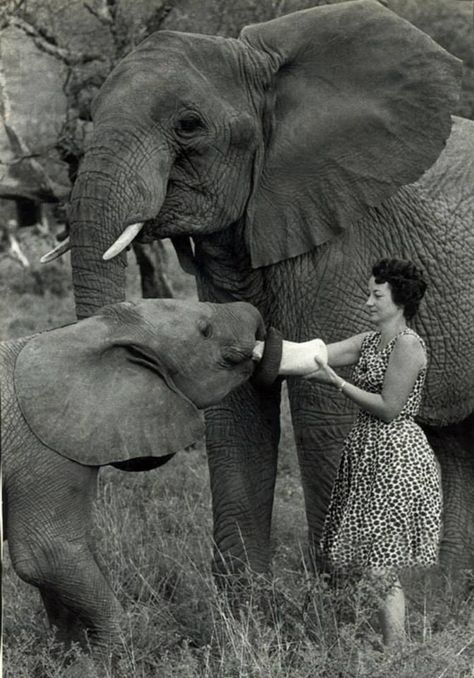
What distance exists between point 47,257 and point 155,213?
1.44ft

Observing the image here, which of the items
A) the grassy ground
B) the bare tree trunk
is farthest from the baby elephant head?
the bare tree trunk

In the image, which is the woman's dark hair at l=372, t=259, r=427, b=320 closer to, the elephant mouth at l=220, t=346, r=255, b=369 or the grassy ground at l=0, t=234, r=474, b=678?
the elephant mouth at l=220, t=346, r=255, b=369

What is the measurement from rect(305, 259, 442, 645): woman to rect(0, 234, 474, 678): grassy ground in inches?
5.6

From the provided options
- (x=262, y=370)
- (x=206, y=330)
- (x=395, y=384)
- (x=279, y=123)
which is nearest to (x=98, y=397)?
(x=206, y=330)

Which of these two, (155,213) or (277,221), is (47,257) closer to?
(155,213)

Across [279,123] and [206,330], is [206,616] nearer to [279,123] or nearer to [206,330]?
[206,330]

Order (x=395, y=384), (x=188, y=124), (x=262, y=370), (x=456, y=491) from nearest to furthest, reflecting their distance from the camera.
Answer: (x=395, y=384) → (x=262, y=370) → (x=188, y=124) → (x=456, y=491)

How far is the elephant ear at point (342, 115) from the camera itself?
485 cm

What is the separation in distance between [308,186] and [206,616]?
1549 mm

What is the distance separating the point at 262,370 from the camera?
14.3 ft

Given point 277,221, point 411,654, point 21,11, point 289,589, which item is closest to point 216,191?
point 277,221

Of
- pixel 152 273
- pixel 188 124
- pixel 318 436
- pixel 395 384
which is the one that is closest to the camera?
pixel 395 384

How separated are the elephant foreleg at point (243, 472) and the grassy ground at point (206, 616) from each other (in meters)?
0.13

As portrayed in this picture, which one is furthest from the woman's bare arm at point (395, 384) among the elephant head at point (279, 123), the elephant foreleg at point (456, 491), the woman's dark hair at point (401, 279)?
the elephant foreleg at point (456, 491)
